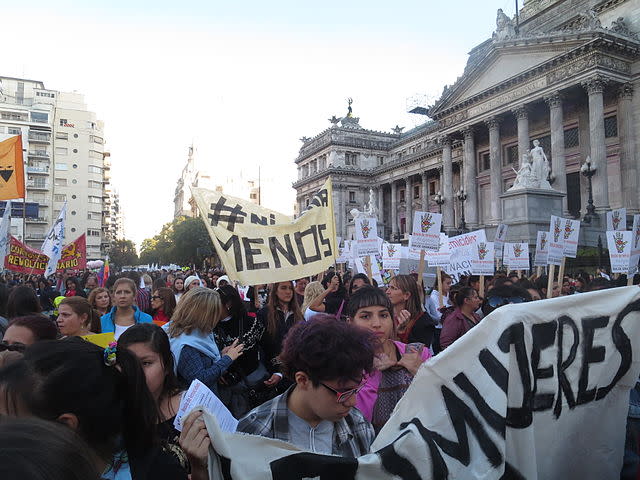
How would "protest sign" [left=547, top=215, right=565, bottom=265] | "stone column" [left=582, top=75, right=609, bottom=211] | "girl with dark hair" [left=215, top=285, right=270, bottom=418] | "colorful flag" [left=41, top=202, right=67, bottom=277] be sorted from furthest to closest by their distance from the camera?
"stone column" [left=582, top=75, right=609, bottom=211] < "colorful flag" [left=41, top=202, right=67, bottom=277] < "protest sign" [left=547, top=215, right=565, bottom=265] < "girl with dark hair" [left=215, top=285, right=270, bottom=418]

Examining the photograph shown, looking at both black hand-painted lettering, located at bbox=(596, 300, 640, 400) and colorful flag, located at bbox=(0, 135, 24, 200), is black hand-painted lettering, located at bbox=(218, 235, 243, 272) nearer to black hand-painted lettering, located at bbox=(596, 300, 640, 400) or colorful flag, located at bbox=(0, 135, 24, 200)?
black hand-painted lettering, located at bbox=(596, 300, 640, 400)

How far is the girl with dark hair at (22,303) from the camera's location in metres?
4.86

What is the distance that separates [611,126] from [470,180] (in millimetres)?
9862

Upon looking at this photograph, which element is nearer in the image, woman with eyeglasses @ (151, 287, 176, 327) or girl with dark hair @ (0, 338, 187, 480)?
girl with dark hair @ (0, 338, 187, 480)

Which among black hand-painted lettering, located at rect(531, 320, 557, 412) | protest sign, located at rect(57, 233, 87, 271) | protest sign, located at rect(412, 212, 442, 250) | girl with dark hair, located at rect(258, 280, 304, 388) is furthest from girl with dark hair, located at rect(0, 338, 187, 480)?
protest sign, located at rect(57, 233, 87, 271)

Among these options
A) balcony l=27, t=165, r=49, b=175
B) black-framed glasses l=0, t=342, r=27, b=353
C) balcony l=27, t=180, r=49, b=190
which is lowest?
black-framed glasses l=0, t=342, r=27, b=353

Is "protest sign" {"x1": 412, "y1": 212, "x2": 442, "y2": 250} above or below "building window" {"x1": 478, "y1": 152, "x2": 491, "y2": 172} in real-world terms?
below

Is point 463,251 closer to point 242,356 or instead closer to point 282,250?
point 282,250

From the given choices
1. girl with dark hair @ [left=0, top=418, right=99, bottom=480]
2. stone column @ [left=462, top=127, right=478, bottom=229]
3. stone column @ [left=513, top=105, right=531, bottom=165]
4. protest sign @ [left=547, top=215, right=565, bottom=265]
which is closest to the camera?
girl with dark hair @ [left=0, top=418, right=99, bottom=480]

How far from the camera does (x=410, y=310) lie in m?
4.93

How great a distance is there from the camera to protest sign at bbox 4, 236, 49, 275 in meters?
13.1

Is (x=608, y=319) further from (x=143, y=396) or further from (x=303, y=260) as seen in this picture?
(x=303, y=260)

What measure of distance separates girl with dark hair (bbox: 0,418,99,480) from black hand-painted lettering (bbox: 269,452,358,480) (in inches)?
28.9

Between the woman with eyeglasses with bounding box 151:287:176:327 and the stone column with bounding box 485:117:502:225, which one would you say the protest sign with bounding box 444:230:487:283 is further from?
the stone column with bounding box 485:117:502:225
